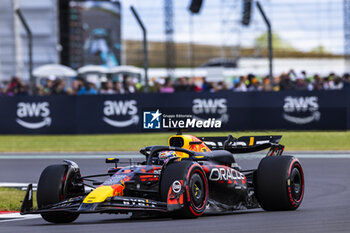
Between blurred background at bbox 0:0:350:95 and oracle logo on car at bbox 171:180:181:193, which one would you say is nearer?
oracle logo on car at bbox 171:180:181:193

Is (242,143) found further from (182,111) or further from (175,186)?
(182,111)

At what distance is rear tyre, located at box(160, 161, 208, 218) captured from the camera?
26.2 feet

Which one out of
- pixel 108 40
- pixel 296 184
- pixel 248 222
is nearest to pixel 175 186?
pixel 248 222

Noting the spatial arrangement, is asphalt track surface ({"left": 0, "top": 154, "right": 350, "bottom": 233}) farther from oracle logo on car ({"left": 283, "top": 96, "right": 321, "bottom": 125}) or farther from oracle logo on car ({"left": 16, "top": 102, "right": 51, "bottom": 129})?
oracle logo on car ({"left": 16, "top": 102, "right": 51, "bottom": 129})

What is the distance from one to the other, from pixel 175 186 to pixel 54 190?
136 cm

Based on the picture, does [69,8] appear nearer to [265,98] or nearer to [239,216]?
[265,98]

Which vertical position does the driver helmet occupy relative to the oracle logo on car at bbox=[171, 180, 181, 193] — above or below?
above

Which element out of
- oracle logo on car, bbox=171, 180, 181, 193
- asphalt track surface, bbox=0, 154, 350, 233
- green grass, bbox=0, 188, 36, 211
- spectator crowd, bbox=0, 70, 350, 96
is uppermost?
spectator crowd, bbox=0, 70, 350, 96

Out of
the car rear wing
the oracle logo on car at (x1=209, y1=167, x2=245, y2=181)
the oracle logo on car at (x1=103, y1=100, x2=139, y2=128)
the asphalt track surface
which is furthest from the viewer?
the oracle logo on car at (x1=103, y1=100, x2=139, y2=128)

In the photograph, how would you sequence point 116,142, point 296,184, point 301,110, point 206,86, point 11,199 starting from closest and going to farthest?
point 296,184 → point 11,199 → point 116,142 → point 301,110 → point 206,86

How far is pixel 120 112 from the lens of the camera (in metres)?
23.6

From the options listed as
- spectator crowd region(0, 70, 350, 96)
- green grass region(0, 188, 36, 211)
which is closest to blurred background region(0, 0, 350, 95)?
spectator crowd region(0, 70, 350, 96)

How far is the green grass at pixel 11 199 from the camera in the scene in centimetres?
1030

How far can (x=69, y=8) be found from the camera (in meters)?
41.0
